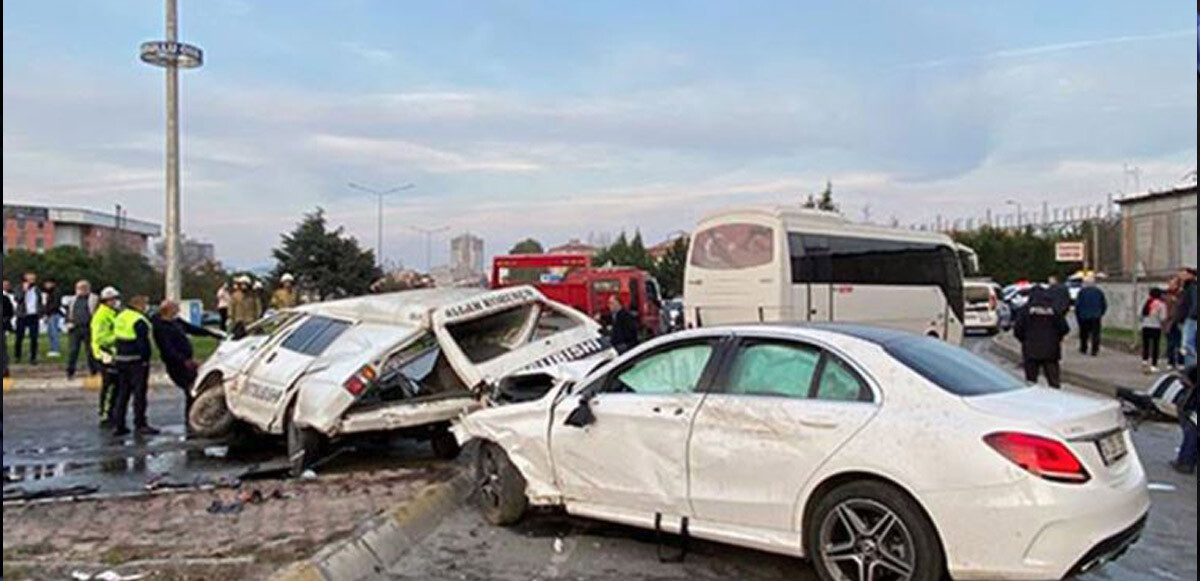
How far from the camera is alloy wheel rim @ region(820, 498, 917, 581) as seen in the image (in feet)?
16.8

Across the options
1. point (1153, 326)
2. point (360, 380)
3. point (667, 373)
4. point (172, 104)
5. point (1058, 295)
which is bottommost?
point (360, 380)

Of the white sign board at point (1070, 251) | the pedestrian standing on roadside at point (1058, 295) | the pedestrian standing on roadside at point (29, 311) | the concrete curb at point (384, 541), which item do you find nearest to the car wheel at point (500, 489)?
the concrete curb at point (384, 541)

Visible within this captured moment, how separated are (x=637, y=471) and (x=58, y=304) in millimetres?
19612

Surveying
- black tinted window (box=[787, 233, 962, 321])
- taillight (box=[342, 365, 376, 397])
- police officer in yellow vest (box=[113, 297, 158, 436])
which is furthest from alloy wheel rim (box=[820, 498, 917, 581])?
black tinted window (box=[787, 233, 962, 321])

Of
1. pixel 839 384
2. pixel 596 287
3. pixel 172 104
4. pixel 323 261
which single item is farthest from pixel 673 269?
pixel 839 384

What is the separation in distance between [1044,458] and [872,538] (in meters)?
0.95

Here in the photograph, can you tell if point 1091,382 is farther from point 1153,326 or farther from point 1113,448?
point 1113,448

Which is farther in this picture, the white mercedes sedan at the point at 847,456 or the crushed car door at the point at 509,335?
the crushed car door at the point at 509,335

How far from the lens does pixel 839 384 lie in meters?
5.59

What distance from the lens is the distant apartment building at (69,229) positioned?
105 metres

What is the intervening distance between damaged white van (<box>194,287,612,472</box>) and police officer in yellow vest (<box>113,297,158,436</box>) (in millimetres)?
1422

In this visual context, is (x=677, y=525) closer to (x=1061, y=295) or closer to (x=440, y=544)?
(x=440, y=544)

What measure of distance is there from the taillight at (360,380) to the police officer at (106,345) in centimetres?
479

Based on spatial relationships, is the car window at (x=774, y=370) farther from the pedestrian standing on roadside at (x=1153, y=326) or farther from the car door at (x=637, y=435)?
the pedestrian standing on roadside at (x=1153, y=326)
